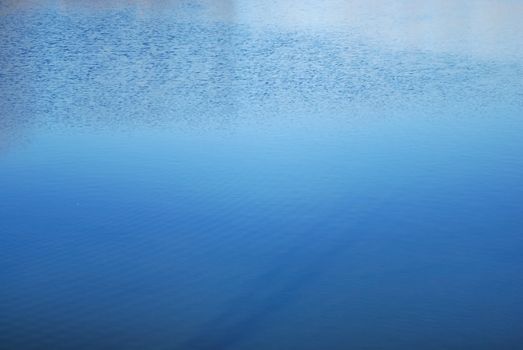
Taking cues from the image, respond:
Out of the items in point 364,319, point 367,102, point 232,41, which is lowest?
point 364,319

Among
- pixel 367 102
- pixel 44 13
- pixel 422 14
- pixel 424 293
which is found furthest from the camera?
pixel 422 14

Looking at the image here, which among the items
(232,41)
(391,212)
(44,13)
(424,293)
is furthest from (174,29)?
(424,293)

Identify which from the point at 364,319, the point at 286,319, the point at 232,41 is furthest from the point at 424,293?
the point at 232,41

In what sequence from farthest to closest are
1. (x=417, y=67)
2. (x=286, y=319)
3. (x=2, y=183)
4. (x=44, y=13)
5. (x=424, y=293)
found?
(x=44, y=13) < (x=417, y=67) < (x=2, y=183) < (x=424, y=293) < (x=286, y=319)

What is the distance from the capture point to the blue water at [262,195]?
16.3 ft

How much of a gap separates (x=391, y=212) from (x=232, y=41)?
7.74 meters

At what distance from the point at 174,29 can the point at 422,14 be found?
624cm

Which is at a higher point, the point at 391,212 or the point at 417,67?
the point at 417,67

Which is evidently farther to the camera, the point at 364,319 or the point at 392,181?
the point at 392,181

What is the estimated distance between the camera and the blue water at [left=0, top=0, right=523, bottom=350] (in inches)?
196

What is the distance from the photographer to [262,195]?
702cm

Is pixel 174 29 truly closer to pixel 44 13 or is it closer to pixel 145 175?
pixel 44 13

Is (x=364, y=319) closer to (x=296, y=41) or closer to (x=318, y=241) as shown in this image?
(x=318, y=241)

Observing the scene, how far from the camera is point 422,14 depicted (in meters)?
18.2
